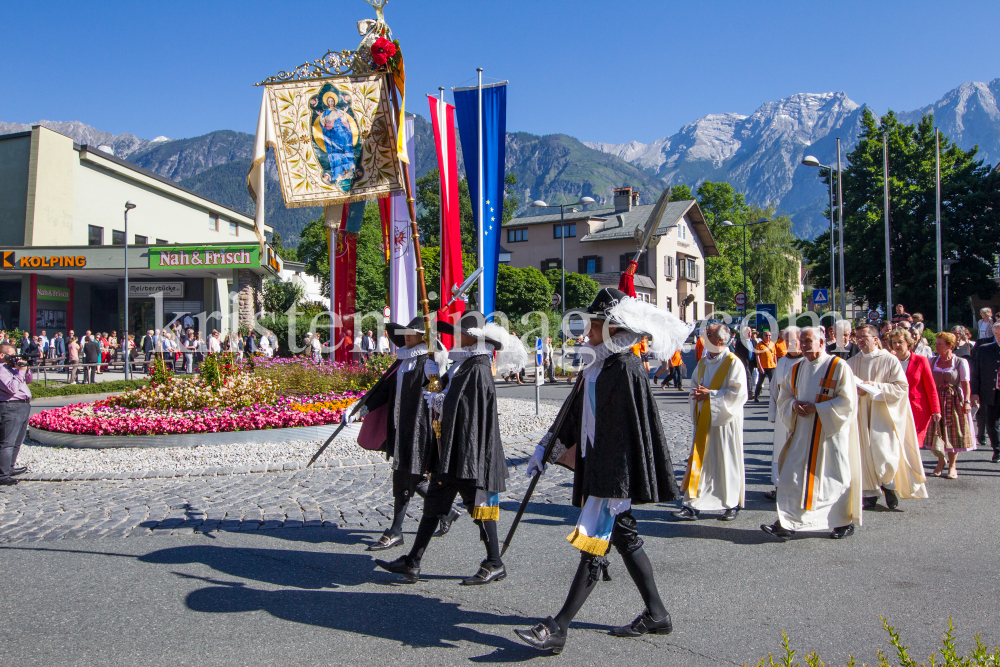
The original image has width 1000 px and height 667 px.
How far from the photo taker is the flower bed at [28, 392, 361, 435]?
999 cm

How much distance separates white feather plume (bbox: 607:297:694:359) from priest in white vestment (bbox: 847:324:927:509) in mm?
3278

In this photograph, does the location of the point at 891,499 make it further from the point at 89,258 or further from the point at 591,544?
the point at 89,258

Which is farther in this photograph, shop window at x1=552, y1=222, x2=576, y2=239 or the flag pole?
shop window at x1=552, y1=222, x2=576, y2=239

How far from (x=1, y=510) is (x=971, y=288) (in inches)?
1536

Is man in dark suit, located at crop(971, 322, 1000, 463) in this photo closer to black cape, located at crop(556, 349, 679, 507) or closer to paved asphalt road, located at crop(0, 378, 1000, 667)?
paved asphalt road, located at crop(0, 378, 1000, 667)

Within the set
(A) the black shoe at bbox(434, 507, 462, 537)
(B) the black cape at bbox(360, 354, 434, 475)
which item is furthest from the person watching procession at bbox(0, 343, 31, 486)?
(A) the black shoe at bbox(434, 507, 462, 537)

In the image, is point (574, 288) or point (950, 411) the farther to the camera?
point (574, 288)

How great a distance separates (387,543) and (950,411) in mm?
6672

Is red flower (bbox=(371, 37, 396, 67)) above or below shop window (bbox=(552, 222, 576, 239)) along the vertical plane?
below

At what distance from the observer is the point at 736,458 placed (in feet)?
20.2

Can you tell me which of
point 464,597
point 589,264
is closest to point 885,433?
point 464,597

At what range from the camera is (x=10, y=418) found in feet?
25.7

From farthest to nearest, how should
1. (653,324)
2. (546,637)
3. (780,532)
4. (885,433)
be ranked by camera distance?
(885,433) → (780,532) → (653,324) → (546,637)

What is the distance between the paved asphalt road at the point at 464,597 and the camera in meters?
3.56
